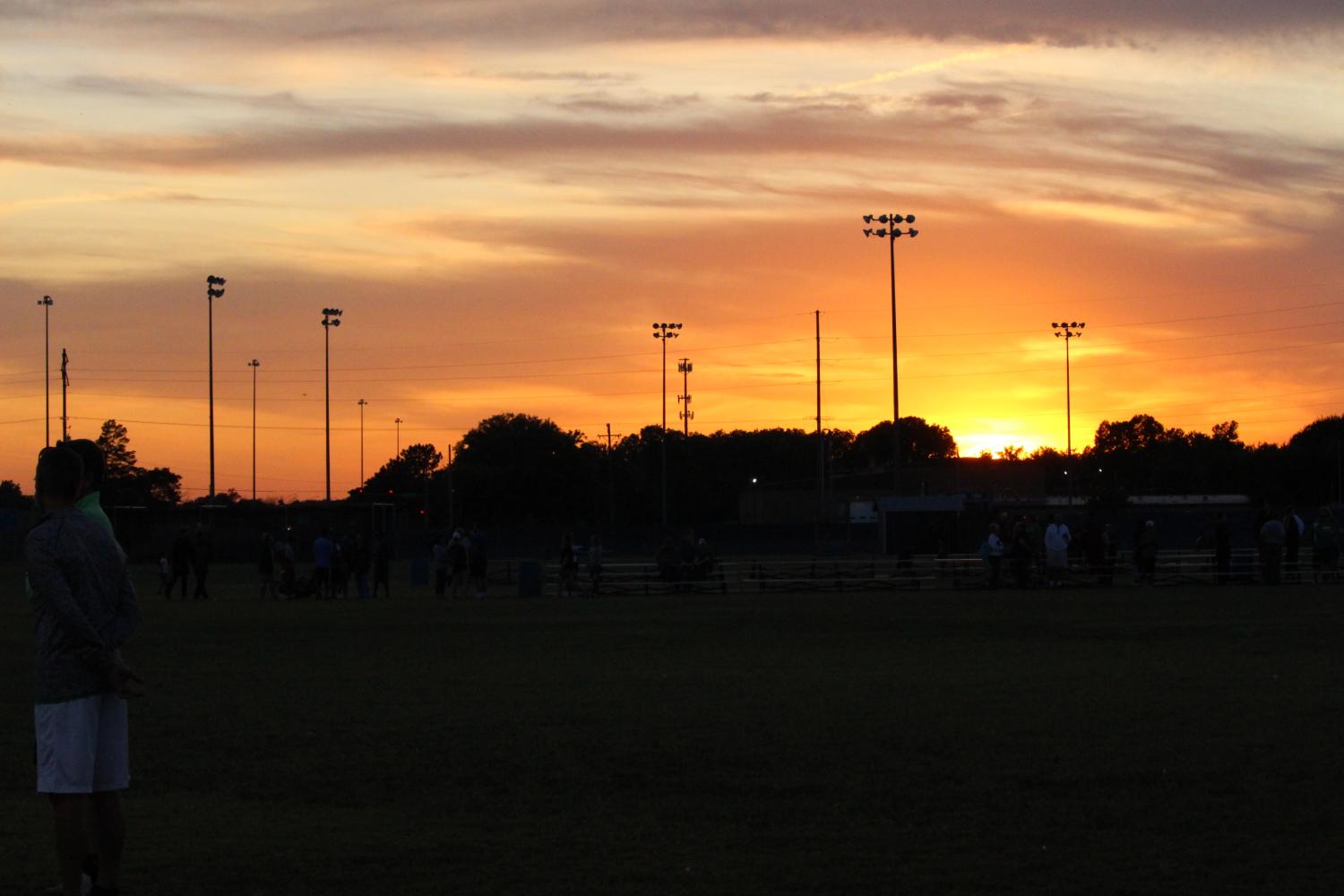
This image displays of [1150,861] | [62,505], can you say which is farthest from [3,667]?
[1150,861]

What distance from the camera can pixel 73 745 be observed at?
7234 millimetres

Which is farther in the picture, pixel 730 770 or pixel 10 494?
pixel 10 494

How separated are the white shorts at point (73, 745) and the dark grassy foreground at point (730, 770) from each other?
0.92 m

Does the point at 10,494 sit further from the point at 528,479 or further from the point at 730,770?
the point at 730,770

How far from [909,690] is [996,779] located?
5.63 m

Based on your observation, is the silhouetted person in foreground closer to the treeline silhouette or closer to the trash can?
the trash can

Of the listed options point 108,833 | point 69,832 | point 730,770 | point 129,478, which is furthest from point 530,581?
point 129,478

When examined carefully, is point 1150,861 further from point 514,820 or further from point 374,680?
point 374,680

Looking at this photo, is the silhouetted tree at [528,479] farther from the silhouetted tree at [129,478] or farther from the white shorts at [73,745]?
the white shorts at [73,745]

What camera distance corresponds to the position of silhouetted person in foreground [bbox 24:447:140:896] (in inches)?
285

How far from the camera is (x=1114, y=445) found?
192 m

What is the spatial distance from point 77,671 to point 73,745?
0.30 m

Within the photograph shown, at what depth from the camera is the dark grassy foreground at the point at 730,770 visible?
8.33m

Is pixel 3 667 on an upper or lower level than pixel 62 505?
lower
